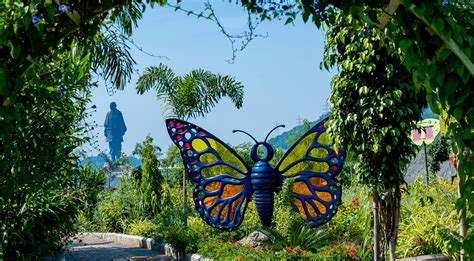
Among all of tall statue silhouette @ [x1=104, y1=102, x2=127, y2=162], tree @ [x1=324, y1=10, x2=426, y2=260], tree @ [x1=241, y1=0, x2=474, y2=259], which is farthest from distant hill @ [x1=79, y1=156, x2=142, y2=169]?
tall statue silhouette @ [x1=104, y1=102, x2=127, y2=162]

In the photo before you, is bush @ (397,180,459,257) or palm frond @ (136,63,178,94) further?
palm frond @ (136,63,178,94)

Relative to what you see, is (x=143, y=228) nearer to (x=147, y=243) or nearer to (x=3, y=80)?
(x=147, y=243)

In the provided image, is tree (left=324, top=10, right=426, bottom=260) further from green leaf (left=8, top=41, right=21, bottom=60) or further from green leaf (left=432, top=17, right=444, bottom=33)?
green leaf (left=8, top=41, right=21, bottom=60)

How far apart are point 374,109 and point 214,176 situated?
5.01 m

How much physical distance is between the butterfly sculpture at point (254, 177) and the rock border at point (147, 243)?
0.81 m

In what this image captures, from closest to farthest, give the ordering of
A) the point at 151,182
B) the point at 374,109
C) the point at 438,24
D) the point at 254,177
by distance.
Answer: the point at 438,24 → the point at 374,109 → the point at 254,177 → the point at 151,182

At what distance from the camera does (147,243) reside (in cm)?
1248

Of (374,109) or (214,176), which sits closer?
(374,109)

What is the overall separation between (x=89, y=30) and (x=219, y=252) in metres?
5.41

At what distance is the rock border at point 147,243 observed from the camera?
10.2 m

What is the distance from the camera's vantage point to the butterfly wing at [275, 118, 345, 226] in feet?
33.7

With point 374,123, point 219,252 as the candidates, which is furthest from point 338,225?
point 374,123

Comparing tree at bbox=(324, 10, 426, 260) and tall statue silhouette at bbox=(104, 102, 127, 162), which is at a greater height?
tall statue silhouette at bbox=(104, 102, 127, 162)

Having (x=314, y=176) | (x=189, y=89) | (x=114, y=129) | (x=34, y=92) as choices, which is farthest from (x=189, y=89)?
(x=114, y=129)
